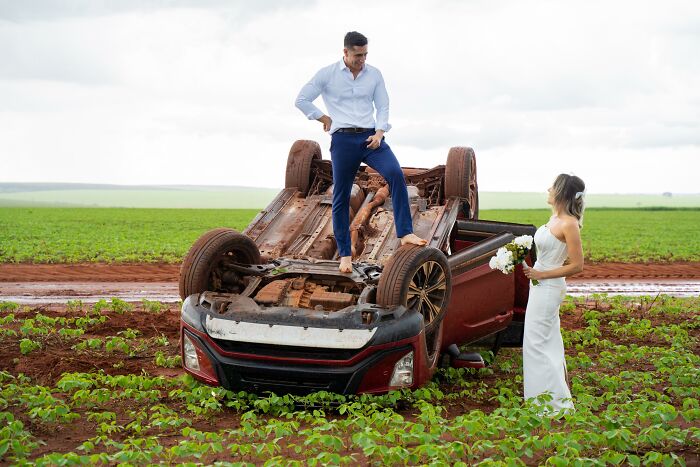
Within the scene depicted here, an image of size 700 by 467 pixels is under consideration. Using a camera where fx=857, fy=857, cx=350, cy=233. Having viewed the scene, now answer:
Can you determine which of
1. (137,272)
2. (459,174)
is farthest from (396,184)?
(137,272)

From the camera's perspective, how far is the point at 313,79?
322 inches

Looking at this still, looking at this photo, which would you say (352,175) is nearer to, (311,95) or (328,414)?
(311,95)

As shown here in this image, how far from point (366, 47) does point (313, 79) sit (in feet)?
1.98

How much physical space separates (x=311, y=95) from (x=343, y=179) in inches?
33.8

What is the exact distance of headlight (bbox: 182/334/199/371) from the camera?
7363 millimetres

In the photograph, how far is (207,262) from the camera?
307 inches

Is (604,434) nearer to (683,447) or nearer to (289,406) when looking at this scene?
(683,447)

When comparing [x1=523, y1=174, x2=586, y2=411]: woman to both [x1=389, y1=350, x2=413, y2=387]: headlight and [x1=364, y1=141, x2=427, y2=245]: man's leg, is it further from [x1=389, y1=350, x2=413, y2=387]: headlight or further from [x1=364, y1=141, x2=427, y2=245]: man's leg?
[x1=364, y1=141, x2=427, y2=245]: man's leg

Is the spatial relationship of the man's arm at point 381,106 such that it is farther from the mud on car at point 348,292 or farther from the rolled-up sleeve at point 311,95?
the mud on car at point 348,292

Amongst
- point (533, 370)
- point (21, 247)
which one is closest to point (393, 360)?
point (533, 370)

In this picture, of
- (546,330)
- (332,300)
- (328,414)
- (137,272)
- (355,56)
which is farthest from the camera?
(137,272)

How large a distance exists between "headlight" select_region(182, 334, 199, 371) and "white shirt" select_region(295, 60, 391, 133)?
94.3 inches

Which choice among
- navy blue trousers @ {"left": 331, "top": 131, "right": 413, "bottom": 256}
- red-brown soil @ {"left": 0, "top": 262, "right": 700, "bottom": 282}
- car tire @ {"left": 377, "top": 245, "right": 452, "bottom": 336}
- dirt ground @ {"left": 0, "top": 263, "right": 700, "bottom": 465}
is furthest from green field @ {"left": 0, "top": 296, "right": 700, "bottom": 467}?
red-brown soil @ {"left": 0, "top": 262, "right": 700, "bottom": 282}

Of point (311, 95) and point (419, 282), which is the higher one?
point (311, 95)
